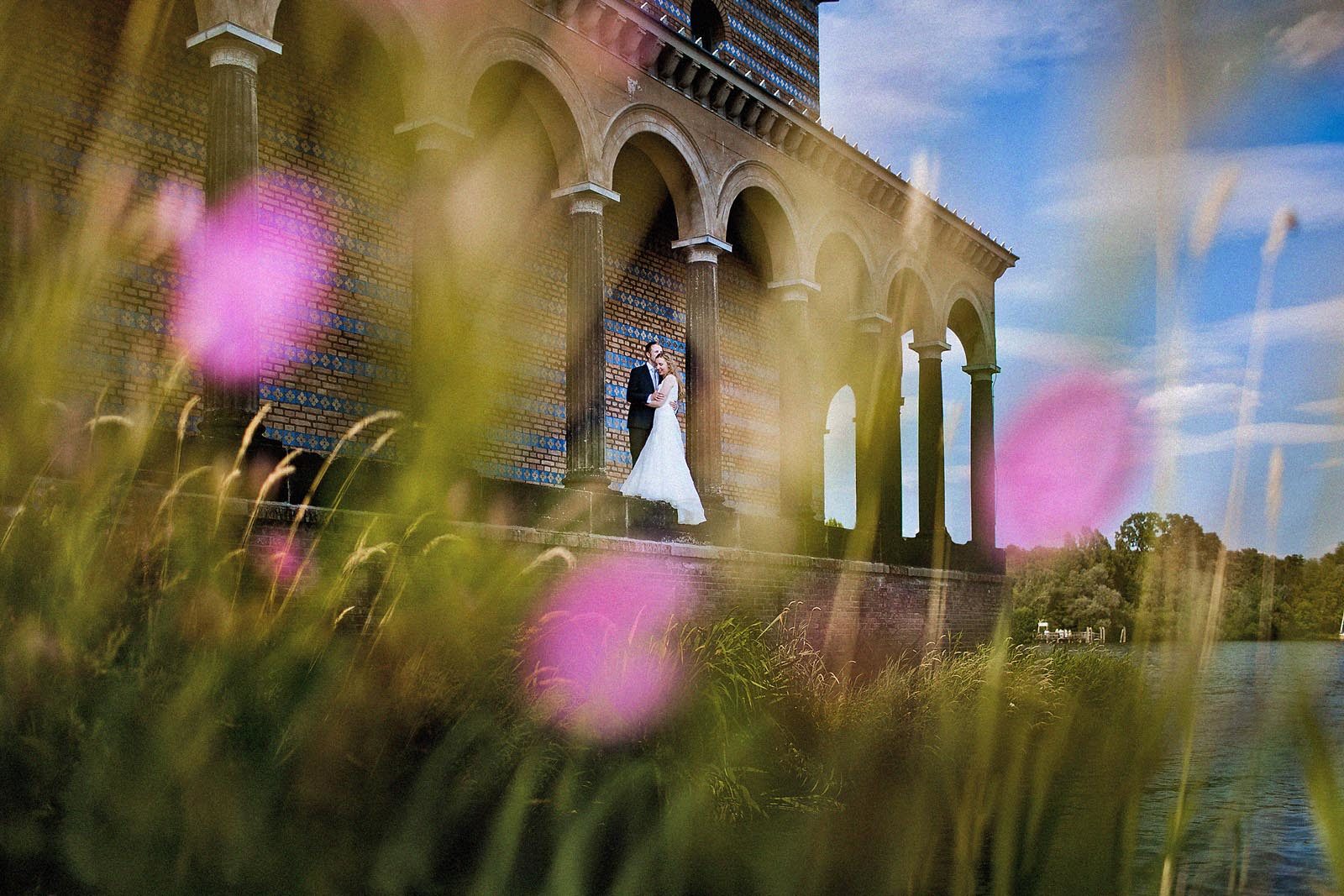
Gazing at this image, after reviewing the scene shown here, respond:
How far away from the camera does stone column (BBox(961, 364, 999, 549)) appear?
66.7 ft

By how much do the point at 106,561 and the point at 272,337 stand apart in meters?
6.85

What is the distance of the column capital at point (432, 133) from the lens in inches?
407

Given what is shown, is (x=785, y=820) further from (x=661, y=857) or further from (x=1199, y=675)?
(x=1199, y=675)

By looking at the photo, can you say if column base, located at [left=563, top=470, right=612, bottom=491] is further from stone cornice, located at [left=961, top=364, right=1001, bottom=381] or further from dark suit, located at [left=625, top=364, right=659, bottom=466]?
stone cornice, located at [left=961, top=364, right=1001, bottom=381]

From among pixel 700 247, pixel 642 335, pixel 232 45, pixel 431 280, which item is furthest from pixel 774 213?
pixel 232 45

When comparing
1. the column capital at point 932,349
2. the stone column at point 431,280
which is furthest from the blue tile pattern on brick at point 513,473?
the column capital at point 932,349

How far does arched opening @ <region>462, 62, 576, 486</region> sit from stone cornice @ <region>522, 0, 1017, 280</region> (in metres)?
1.29

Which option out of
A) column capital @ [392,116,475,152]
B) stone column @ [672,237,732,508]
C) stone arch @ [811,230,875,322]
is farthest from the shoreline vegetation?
stone arch @ [811,230,875,322]

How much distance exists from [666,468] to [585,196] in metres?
3.06

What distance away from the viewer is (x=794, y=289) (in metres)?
15.4

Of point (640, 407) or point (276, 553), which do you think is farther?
point (640, 407)

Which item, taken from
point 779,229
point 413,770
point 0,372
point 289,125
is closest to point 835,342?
point 779,229

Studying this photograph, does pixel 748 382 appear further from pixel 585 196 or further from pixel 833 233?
pixel 585 196

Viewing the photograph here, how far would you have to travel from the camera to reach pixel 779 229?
15656mm
